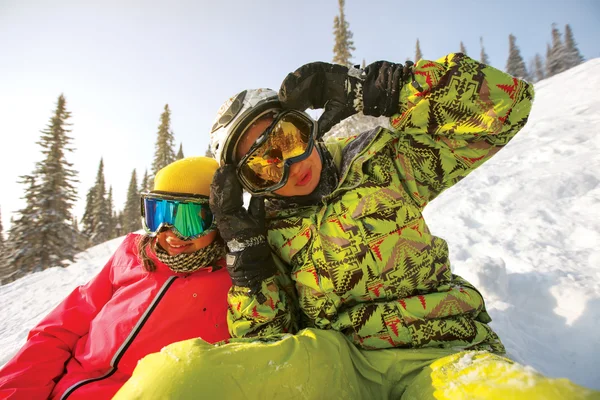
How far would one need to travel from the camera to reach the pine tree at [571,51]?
32.8 meters

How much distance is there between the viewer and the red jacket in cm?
188

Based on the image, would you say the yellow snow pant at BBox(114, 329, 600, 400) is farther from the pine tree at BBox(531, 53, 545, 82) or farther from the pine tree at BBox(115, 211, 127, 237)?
the pine tree at BBox(531, 53, 545, 82)

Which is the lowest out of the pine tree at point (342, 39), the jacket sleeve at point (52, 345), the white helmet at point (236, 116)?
the jacket sleeve at point (52, 345)

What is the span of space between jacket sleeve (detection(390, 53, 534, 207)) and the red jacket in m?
1.73

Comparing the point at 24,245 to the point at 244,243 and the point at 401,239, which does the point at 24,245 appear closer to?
the point at 244,243

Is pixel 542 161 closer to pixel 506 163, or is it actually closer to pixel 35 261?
pixel 506 163

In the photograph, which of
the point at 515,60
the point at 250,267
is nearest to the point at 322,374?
the point at 250,267

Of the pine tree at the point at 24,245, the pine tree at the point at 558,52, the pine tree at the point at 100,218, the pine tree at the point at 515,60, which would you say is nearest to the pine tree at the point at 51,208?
the pine tree at the point at 24,245

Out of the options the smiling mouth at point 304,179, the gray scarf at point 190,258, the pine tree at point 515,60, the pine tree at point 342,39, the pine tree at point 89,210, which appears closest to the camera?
the smiling mouth at point 304,179

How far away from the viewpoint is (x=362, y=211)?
71.7 inches

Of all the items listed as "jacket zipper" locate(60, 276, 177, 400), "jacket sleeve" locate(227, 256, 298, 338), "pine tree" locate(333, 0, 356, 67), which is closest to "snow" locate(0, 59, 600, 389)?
"jacket sleeve" locate(227, 256, 298, 338)

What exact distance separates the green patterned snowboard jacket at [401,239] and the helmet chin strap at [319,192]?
0.09 meters

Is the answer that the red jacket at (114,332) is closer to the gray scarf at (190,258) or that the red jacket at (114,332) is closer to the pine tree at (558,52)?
the gray scarf at (190,258)

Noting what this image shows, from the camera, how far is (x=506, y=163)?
632cm
